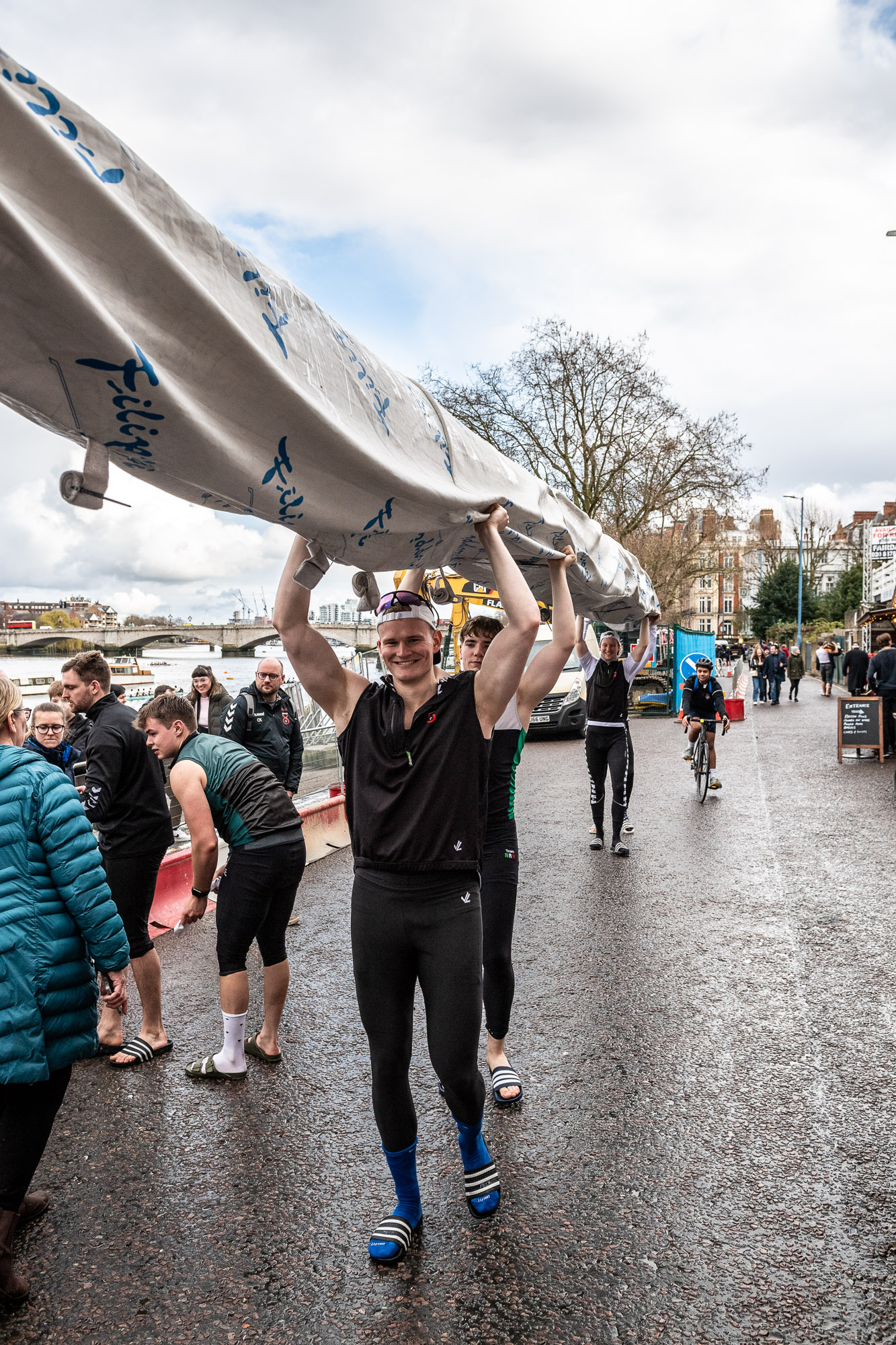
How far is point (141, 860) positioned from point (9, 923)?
1.76 m

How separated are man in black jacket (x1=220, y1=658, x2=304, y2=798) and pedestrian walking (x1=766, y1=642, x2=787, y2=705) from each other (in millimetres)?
23935

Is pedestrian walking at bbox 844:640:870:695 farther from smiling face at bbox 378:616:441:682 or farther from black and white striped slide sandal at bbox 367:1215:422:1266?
black and white striped slide sandal at bbox 367:1215:422:1266

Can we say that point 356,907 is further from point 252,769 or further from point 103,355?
point 103,355

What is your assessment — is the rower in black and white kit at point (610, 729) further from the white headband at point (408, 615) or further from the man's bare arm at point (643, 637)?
the white headband at point (408, 615)

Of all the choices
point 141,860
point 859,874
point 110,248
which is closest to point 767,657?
point 859,874

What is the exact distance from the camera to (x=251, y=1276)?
2762 millimetres

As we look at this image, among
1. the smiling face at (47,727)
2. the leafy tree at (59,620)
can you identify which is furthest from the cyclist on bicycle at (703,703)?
the leafy tree at (59,620)

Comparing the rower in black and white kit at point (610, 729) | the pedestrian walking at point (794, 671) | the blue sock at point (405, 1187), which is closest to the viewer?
the blue sock at point (405, 1187)

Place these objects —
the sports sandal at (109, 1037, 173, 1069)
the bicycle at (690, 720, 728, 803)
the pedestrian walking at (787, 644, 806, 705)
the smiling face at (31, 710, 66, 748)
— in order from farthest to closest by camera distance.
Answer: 1. the pedestrian walking at (787, 644, 806, 705)
2. the bicycle at (690, 720, 728, 803)
3. the smiling face at (31, 710, 66, 748)
4. the sports sandal at (109, 1037, 173, 1069)

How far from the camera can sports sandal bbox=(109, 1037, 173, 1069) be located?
4.30 meters

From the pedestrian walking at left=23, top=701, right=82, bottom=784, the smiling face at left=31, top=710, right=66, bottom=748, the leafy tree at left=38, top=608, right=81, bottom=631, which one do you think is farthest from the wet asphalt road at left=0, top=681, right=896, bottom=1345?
the leafy tree at left=38, top=608, right=81, bottom=631

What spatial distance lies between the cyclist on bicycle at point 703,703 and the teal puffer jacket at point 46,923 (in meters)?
→ 9.91

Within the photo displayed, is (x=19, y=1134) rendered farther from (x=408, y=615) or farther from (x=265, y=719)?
(x=265, y=719)

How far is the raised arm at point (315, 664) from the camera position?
117 inches
